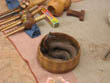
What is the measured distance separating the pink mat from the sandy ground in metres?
0.04

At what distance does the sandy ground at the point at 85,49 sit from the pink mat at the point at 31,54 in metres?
0.04

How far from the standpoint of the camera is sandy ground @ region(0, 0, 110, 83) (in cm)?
135

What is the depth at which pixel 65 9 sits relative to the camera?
80.0 inches

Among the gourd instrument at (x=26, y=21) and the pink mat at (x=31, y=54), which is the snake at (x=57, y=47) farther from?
the gourd instrument at (x=26, y=21)

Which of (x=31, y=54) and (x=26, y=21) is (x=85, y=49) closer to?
(x=31, y=54)

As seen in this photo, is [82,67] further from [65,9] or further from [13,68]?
[65,9]

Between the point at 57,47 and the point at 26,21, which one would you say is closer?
the point at 57,47

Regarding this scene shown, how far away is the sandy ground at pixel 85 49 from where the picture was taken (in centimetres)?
135

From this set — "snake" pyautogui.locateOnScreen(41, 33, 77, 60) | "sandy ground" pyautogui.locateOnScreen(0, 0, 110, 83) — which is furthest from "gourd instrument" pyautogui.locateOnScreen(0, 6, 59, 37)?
"snake" pyautogui.locateOnScreen(41, 33, 77, 60)

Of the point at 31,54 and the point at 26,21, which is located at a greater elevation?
the point at 26,21

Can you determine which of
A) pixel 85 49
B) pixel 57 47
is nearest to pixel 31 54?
pixel 57 47

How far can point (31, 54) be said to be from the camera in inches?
59.0

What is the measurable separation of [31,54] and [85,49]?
18.6 inches

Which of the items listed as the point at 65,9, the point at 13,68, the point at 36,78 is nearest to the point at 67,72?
the point at 36,78
